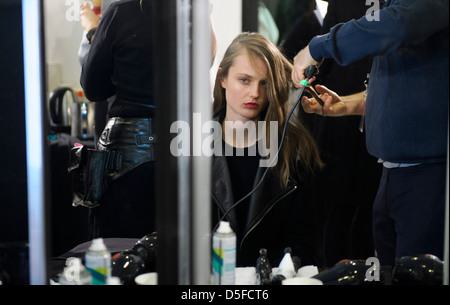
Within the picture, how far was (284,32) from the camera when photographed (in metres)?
1.56

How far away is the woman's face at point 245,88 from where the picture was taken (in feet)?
5.38

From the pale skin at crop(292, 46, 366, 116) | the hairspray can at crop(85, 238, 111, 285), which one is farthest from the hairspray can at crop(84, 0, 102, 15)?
the hairspray can at crop(85, 238, 111, 285)

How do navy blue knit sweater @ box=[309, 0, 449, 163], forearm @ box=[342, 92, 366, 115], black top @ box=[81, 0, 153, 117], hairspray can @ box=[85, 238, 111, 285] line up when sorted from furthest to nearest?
black top @ box=[81, 0, 153, 117] < forearm @ box=[342, 92, 366, 115] < navy blue knit sweater @ box=[309, 0, 449, 163] < hairspray can @ box=[85, 238, 111, 285]

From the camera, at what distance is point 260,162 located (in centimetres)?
166

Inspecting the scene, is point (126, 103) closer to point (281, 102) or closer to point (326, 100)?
point (281, 102)

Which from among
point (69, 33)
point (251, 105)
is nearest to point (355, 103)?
point (251, 105)

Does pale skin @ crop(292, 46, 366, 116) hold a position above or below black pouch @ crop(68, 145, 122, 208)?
above

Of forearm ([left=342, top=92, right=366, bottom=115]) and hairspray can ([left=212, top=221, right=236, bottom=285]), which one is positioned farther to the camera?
forearm ([left=342, top=92, right=366, bottom=115])

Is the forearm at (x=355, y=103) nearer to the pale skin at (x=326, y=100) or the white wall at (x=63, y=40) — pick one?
the pale skin at (x=326, y=100)

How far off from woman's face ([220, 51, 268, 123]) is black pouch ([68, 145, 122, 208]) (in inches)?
17.6

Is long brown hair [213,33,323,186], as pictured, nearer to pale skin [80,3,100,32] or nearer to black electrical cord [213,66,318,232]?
black electrical cord [213,66,318,232]

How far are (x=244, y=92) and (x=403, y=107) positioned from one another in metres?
0.52

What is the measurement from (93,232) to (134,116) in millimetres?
450

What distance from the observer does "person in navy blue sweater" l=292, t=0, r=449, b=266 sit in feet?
4.59
